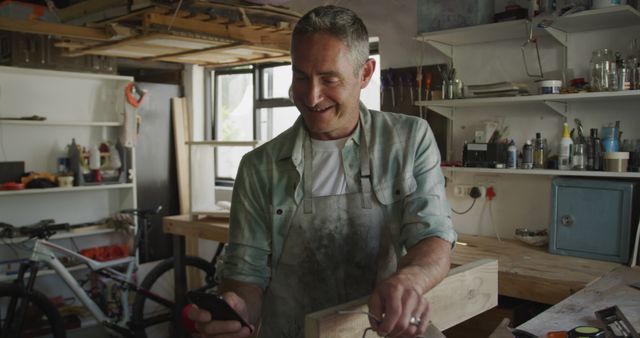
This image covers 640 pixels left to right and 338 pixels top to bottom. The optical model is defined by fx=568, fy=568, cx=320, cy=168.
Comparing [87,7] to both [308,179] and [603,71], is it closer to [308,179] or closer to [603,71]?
[308,179]

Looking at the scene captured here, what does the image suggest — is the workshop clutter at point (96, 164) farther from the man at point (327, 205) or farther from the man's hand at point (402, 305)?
the man's hand at point (402, 305)

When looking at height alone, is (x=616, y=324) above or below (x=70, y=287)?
above

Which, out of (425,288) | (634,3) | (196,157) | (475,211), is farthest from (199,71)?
(425,288)

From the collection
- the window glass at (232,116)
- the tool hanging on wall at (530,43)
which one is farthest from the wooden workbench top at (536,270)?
the window glass at (232,116)

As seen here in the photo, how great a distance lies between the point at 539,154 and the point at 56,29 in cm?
272

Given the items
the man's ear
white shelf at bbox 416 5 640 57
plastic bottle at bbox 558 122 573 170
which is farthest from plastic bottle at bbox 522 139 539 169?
the man's ear

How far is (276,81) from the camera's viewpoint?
473cm

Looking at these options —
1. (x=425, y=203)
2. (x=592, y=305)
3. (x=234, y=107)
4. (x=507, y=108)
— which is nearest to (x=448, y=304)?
(x=425, y=203)

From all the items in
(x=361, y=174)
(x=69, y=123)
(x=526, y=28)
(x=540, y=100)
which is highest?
(x=526, y=28)

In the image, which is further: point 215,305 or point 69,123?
point 69,123

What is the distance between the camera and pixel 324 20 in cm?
127

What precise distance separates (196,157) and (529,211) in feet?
6.77

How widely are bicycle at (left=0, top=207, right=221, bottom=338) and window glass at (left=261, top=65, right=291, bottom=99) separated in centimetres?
139

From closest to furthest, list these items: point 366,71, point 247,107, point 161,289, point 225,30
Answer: point 366,71 → point 225,30 → point 161,289 → point 247,107
